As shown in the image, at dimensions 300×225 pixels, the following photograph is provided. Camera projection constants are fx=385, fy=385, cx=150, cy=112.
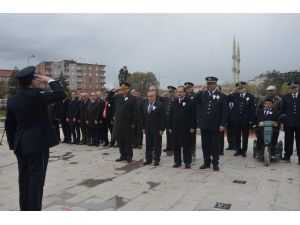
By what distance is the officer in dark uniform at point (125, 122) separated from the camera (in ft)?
30.3

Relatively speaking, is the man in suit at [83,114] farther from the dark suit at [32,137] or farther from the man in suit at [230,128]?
the dark suit at [32,137]

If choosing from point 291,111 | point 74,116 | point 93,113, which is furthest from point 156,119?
point 74,116

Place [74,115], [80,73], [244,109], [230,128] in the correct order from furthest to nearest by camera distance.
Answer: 1. [80,73]
2. [74,115]
3. [230,128]
4. [244,109]

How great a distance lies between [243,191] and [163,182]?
1477 mm

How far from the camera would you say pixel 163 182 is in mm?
7066

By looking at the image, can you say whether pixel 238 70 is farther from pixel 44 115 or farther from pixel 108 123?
pixel 44 115

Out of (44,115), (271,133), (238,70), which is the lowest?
(271,133)

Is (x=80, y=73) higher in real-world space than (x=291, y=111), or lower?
higher

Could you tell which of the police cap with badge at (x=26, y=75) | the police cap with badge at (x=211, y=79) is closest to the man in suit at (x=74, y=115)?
the police cap with badge at (x=211, y=79)

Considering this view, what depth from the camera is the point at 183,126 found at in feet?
28.0

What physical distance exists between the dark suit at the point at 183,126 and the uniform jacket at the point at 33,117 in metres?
4.05

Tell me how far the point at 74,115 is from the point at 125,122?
382 cm

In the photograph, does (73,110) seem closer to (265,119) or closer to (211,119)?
(211,119)

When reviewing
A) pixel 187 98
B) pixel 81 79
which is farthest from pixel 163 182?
pixel 81 79
